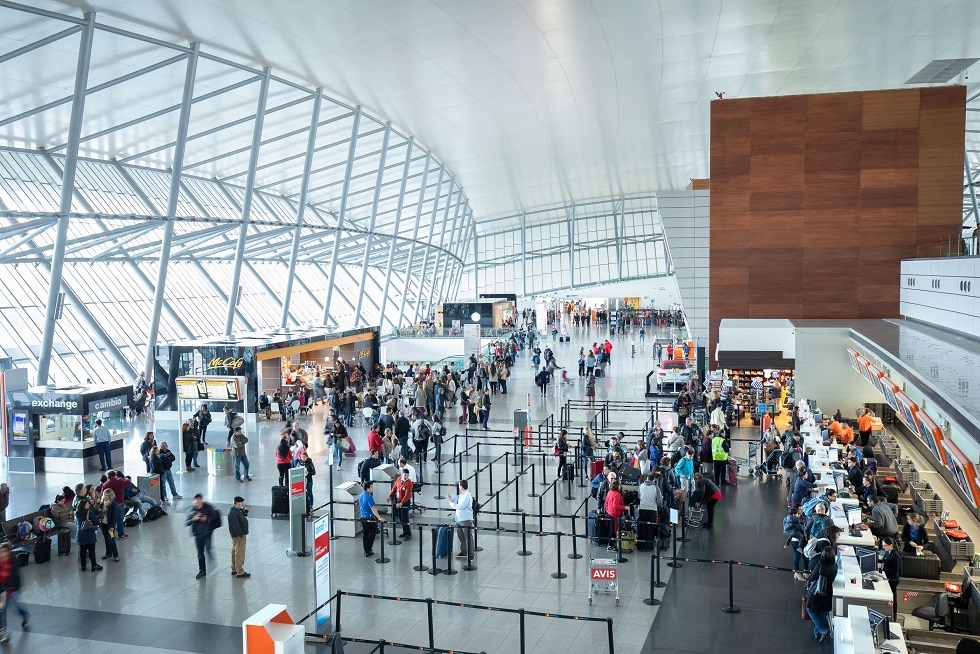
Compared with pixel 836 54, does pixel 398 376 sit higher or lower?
lower

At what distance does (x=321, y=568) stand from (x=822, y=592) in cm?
Answer: 532

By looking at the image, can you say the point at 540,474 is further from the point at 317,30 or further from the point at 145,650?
the point at 317,30

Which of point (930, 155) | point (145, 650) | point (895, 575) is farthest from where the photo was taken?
point (930, 155)

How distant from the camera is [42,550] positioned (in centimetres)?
1150

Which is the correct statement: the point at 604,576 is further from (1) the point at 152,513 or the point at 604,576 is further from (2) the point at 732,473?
(1) the point at 152,513

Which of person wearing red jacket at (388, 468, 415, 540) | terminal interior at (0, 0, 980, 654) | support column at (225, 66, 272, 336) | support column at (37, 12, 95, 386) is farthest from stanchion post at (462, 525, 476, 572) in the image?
support column at (225, 66, 272, 336)

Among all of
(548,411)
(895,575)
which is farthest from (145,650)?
(548,411)

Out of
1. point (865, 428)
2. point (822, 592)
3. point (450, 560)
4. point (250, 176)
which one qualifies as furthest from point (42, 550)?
point (250, 176)

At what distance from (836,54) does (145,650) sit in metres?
28.0

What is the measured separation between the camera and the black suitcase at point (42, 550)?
11.5 meters

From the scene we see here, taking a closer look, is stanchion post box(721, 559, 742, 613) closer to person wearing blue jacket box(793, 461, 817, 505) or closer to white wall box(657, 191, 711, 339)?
person wearing blue jacket box(793, 461, 817, 505)

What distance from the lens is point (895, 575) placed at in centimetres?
897

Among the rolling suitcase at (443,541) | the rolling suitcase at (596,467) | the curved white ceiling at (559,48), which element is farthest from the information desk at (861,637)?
the curved white ceiling at (559,48)

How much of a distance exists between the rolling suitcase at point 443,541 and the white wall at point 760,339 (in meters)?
12.9
